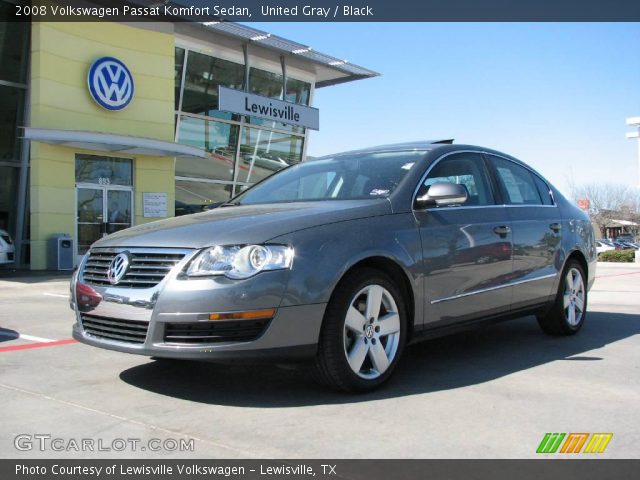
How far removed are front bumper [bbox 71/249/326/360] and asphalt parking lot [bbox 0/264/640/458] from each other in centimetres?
34

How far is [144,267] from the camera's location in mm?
3859

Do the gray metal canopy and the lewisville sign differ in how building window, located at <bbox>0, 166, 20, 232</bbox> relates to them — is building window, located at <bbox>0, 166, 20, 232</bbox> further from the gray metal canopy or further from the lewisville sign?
the lewisville sign

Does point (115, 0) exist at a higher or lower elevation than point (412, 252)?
higher

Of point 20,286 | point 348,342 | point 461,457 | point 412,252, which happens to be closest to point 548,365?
point 412,252

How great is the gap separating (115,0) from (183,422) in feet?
51.4

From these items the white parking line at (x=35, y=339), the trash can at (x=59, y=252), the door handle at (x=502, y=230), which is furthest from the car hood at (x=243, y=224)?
the trash can at (x=59, y=252)

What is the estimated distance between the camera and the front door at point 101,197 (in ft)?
54.4

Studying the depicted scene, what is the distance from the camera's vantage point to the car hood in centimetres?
374

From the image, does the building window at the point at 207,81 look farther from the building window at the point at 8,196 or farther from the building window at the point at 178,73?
the building window at the point at 8,196

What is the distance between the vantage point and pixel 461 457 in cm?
294

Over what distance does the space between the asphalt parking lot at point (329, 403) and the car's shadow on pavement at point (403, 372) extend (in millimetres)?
13

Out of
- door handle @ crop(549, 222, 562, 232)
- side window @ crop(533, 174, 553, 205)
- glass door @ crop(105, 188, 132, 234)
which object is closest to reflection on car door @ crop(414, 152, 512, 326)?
door handle @ crop(549, 222, 562, 232)

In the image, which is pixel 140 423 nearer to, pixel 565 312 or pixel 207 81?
pixel 565 312
